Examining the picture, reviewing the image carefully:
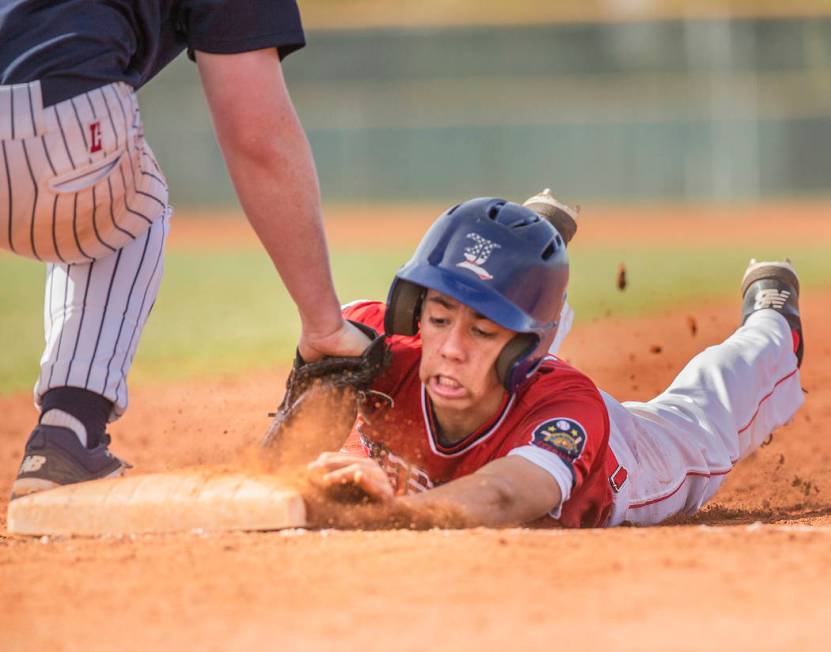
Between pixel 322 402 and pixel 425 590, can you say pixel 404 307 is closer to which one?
pixel 322 402

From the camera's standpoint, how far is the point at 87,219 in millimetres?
3031

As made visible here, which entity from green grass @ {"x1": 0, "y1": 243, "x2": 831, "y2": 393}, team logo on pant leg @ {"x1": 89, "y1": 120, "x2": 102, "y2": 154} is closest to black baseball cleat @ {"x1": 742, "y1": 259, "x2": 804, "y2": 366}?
team logo on pant leg @ {"x1": 89, "y1": 120, "x2": 102, "y2": 154}

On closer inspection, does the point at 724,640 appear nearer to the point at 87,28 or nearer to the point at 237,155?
the point at 237,155

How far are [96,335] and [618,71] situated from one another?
68.4 ft

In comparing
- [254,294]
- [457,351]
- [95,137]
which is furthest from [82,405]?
[254,294]

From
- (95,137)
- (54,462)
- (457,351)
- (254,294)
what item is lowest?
(254,294)

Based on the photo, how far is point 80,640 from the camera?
2.05 metres

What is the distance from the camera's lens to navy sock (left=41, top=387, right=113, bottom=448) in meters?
3.18

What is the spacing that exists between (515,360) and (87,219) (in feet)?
3.44

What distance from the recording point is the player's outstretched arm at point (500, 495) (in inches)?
112

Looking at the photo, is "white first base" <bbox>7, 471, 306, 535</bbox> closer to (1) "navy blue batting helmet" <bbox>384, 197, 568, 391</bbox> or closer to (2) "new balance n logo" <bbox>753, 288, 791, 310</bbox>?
(1) "navy blue batting helmet" <bbox>384, 197, 568, 391</bbox>

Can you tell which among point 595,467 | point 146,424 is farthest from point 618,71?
point 595,467

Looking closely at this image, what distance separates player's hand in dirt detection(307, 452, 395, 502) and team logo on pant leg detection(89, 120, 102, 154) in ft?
2.75

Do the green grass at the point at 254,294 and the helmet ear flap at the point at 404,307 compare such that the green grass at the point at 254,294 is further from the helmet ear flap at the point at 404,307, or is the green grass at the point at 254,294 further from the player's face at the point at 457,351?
the player's face at the point at 457,351
